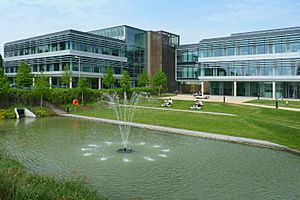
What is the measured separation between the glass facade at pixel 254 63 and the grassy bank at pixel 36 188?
45359 mm

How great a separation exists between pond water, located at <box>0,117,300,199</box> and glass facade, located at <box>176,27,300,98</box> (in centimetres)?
3338

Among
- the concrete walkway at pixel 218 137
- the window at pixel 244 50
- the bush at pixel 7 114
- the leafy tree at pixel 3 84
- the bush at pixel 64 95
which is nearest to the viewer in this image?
the concrete walkway at pixel 218 137

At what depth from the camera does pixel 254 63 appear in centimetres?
5144

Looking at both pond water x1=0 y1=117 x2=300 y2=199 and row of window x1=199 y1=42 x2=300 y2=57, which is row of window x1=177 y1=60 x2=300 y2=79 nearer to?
row of window x1=199 y1=42 x2=300 y2=57

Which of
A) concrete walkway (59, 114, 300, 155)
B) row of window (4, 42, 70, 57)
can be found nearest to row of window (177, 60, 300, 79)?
row of window (4, 42, 70, 57)

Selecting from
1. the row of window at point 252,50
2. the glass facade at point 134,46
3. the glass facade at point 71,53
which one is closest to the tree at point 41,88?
the glass facade at point 71,53

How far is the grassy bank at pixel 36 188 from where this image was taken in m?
8.03

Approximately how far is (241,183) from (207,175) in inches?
59.1

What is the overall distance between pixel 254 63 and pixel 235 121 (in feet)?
90.8

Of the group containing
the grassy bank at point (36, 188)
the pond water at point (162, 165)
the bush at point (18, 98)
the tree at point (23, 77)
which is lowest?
the pond water at point (162, 165)

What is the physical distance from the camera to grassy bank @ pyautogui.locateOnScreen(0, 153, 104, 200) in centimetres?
803

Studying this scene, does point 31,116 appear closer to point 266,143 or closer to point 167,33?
point 266,143

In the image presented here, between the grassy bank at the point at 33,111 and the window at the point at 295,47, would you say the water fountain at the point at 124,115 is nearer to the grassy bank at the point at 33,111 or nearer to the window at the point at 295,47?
the grassy bank at the point at 33,111

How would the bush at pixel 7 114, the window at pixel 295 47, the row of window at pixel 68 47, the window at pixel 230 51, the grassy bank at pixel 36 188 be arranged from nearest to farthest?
the grassy bank at pixel 36 188 < the bush at pixel 7 114 < the window at pixel 295 47 < the row of window at pixel 68 47 < the window at pixel 230 51
